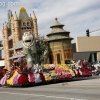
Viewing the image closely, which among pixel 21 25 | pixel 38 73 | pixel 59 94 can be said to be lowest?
pixel 59 94

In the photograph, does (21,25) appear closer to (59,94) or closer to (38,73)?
(38,73)

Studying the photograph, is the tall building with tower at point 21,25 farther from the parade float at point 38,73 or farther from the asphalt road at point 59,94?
the asphalt road at point 59,94

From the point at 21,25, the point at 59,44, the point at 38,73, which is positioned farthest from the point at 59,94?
the point at 21,25

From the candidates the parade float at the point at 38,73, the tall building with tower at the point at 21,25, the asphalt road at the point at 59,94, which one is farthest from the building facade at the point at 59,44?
the tall building with tower at the point at 21,25

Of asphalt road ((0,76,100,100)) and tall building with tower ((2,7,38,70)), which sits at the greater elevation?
tall building with tower ((2,7,38,70))

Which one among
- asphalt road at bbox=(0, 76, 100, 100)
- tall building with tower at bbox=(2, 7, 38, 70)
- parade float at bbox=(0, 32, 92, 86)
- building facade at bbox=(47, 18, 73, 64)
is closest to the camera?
asphalt road at bbox=(0, 76, 100, 100)

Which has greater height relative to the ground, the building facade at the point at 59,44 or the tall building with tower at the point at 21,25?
the tall building with tower at the point at 21,25

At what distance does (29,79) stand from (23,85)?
33.1 inches

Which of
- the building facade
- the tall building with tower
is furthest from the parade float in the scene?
the tall building with tower

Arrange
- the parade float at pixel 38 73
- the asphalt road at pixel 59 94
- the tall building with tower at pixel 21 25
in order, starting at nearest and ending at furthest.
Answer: the asphalt road at pixel 59 94 → the parade float at pixel 38 73 → the tall building with tower at pixel 21 25

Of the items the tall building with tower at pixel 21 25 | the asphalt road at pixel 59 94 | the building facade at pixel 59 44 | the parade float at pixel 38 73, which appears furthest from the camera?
the tall building with tower at pixel 21 25

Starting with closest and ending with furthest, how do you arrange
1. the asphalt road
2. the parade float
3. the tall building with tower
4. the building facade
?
1. the asphalt road
2. the parade float
3. the building facade
4. the tall building with tower

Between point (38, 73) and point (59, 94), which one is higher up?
point (38, 73)

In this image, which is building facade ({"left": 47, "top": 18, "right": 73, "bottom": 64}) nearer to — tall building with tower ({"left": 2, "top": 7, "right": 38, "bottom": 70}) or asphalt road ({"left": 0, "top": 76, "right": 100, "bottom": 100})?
asphalt road ({"left": 0, "top": 76, "right": 100, "bottom": 100})
